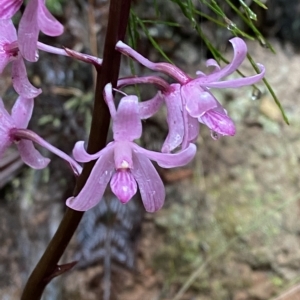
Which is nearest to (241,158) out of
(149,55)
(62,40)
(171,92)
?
(149,55)

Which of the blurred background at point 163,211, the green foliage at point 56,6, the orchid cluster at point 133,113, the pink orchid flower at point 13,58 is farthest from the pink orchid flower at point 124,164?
the green foliage at point 56,6

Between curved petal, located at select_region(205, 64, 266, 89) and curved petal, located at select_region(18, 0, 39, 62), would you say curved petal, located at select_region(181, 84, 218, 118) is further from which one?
curved petal, located at select_region(18, 0, 39, 62)

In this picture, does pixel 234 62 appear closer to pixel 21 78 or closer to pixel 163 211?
pixel 21 78

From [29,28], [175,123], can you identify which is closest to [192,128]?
[175,123]

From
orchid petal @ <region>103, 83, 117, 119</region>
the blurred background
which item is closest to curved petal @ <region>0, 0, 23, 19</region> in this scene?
orchid petal @ <region>103, 83, 117, 119</region>

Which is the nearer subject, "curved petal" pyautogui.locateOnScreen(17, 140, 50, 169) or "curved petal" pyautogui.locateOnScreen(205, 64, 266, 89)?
"curved petal" pyautogui.locateOnScreen(205, 64, 266, 89)

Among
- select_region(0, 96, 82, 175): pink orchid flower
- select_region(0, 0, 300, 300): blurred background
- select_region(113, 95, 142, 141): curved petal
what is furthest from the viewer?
select_region(0, 0, 300, 300): blurred background
